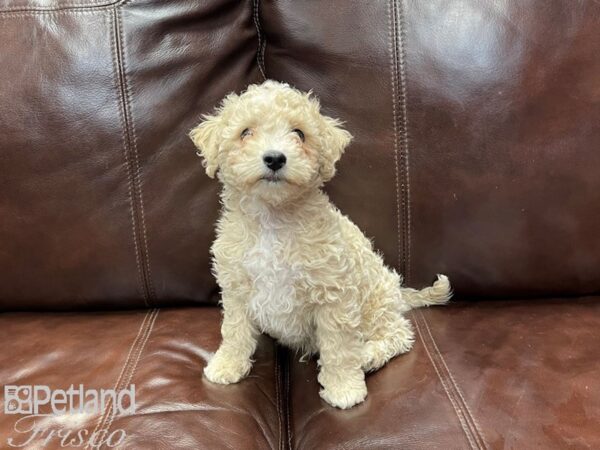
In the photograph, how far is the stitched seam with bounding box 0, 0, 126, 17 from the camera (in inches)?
49.3

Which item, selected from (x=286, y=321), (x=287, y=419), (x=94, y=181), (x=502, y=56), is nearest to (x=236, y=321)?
(x=286, y=321)

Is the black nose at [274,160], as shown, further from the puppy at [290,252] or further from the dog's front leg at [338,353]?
the dog's front leg at [338,353]

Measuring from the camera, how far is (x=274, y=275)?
1.07 m

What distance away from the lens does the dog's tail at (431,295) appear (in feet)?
4.24

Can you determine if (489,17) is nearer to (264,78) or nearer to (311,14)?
(311,14)

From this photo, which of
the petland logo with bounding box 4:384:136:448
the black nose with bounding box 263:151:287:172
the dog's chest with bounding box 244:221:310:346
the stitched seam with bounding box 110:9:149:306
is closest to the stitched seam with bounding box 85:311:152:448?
the petland logo with bounding box 4:384:136:448

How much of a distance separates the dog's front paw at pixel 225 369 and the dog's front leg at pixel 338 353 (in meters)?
0.15

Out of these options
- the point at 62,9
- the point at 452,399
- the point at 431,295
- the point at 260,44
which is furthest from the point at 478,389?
the point at 62,9

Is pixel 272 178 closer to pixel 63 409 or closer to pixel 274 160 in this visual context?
pixel 274 160

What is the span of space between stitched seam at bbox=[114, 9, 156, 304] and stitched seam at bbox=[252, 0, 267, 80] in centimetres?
28

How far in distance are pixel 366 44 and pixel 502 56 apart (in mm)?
278

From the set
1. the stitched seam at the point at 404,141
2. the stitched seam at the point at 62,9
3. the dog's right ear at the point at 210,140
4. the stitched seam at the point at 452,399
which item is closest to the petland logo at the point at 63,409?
the dog's right ear at the point at 210,140

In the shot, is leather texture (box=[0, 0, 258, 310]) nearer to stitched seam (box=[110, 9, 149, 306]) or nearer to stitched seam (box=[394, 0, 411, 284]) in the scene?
stitched seam (box=[110, 9, 149, 306])

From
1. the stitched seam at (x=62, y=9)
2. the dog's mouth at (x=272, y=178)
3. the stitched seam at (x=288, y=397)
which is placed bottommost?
the stitched seam at (x=288, y=397)
